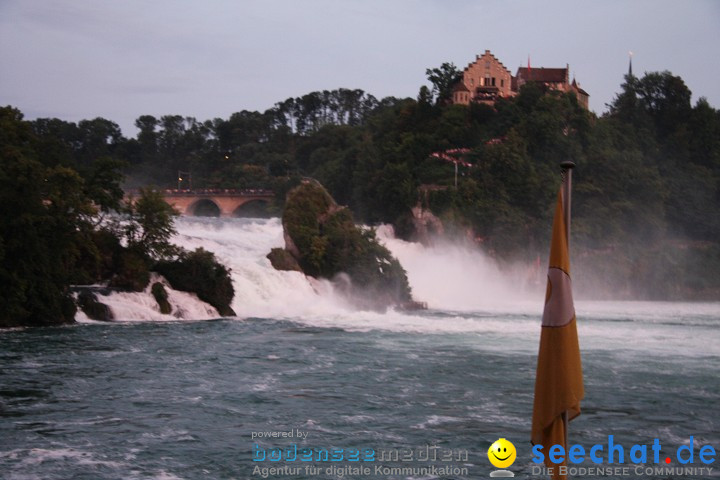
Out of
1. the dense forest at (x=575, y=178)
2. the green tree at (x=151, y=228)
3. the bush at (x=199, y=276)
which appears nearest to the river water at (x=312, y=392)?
the bush at (x=199, y=276)

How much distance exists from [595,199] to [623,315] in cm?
2180

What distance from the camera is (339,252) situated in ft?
136

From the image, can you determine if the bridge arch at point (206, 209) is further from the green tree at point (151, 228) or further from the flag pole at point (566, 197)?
the flag pole at point (566, 197)

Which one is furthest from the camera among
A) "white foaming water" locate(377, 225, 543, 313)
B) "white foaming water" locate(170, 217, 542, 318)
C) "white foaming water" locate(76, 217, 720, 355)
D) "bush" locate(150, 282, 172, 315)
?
"white foaming water" locate(377, 225, 543, 313)

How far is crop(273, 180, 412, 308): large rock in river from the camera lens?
4097 cm

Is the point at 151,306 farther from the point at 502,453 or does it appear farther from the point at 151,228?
the point at 502,453

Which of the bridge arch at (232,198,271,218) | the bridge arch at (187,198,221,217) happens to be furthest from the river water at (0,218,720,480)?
the bridge arch at (187,198,221,217)

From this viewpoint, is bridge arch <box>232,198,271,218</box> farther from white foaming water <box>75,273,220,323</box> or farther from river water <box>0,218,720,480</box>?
white foaming water <box>75,273,220,323</box>

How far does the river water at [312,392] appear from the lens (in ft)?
48.4

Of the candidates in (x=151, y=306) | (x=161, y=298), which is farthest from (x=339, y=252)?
(x=151, y=306)

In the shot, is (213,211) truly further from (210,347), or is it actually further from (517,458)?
(517,458)

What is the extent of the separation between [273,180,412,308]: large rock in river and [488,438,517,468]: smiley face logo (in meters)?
25.5

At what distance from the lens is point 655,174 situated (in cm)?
6612

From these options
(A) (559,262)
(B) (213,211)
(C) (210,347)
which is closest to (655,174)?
(B) (213,211)
